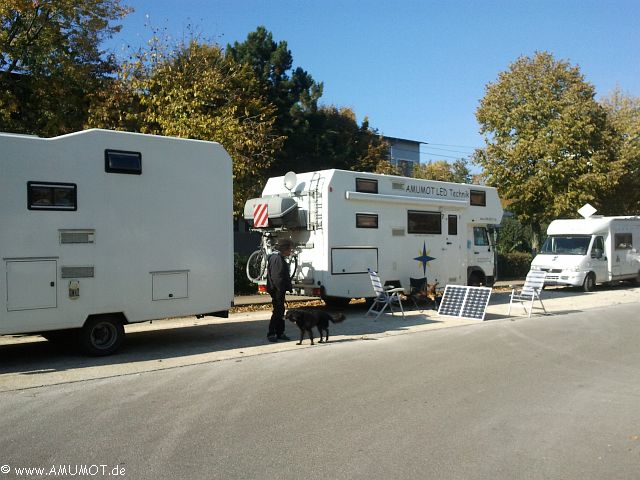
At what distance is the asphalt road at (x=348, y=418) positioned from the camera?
492 cm

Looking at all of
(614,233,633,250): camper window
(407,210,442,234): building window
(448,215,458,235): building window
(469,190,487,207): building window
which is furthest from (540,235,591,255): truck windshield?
(407,210,442,234): building window

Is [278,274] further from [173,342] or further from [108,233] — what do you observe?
[108,233]

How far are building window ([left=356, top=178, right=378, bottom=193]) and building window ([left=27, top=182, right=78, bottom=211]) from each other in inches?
286

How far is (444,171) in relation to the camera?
154 ft

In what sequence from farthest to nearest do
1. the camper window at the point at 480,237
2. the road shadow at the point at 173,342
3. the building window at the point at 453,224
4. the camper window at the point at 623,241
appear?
the camper window at the point at 623,241
the camper window at the point at 480,237
the building window at the point at 453,224
the road shadow at the point at 173,342

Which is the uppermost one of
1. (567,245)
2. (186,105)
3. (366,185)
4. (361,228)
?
(186,105)

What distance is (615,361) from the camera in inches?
364

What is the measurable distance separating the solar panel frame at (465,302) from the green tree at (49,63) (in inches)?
471

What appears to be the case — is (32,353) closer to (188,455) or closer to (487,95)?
(188,455)

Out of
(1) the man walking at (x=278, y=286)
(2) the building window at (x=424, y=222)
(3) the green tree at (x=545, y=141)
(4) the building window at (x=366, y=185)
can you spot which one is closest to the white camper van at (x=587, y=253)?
(3) the green tree at (x=545, y=141)

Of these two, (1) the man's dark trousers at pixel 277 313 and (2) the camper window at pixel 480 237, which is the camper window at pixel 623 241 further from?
(1) the man's dark trousers at pixel 277 313

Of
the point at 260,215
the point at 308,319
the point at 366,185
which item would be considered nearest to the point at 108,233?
the point at 308,319

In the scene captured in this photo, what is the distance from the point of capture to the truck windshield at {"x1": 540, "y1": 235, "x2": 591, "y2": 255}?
73.9 feet

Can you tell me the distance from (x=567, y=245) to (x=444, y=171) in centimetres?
2468
